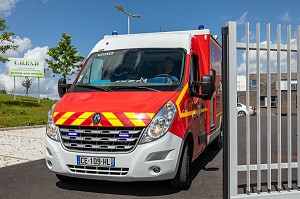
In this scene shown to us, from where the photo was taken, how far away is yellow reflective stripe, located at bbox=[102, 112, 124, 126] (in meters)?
4.20

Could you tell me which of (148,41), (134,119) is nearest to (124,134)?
(134,119)

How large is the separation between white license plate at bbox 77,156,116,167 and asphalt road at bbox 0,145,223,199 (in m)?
0.55

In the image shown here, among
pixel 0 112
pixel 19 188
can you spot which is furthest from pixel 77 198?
pixel 0 112

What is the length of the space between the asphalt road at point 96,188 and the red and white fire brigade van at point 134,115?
9.1 inches

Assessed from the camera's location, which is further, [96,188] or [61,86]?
[61,86]

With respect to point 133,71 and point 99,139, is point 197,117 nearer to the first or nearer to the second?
point 133,71

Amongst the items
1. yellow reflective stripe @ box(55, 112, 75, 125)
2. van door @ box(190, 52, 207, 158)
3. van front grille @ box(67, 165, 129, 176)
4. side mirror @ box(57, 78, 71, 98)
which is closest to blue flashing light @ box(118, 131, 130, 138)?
van front grille @ box(67, 165, 129, 176)

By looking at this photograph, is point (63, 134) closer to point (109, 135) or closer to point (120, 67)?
point (109, 135)

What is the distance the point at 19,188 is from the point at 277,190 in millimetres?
3802

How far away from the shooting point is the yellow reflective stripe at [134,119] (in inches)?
164

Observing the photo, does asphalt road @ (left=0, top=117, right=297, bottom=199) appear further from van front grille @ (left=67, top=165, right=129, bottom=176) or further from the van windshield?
the van windshield

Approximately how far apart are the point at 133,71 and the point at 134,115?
1220 millimetres

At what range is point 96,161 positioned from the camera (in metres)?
4.29

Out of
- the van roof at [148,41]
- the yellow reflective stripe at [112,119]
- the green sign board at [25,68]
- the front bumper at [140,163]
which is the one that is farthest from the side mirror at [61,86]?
the green sign board at [25,68]
